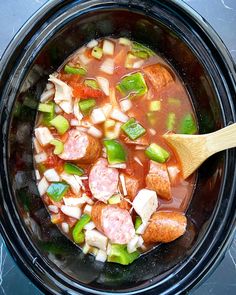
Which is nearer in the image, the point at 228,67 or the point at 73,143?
the point at 228,67

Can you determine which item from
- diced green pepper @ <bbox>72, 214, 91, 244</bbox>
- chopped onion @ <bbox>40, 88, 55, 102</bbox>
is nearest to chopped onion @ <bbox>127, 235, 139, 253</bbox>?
diced green pepper @ <bbox>72, 214, 91, 244</bbox>

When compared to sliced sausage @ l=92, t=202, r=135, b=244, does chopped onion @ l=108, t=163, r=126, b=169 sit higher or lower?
higher

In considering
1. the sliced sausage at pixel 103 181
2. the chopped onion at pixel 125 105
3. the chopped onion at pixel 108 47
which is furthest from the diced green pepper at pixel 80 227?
the chopped onion at pixel 108 47

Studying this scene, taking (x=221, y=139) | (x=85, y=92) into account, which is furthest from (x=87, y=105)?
(x=221, y=139)

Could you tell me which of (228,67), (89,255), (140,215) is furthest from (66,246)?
(228,67)

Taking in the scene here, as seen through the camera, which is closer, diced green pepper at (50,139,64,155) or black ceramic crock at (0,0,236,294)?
black ceramic crock at (0,0,236,294)

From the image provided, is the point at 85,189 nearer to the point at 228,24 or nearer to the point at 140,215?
the point at 140,215

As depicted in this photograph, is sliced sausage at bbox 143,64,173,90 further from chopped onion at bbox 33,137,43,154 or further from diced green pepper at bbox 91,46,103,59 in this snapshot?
chopped onion at bbox 33,137,43,154

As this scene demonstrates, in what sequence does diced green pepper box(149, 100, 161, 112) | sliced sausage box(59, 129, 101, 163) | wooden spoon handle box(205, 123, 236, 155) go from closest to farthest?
wooden spoon handle box(205, 123, 236, 155) < sliced sausage box(59, 129, 101, 163) < diced green pepper box(149, 100, 161, 112)
